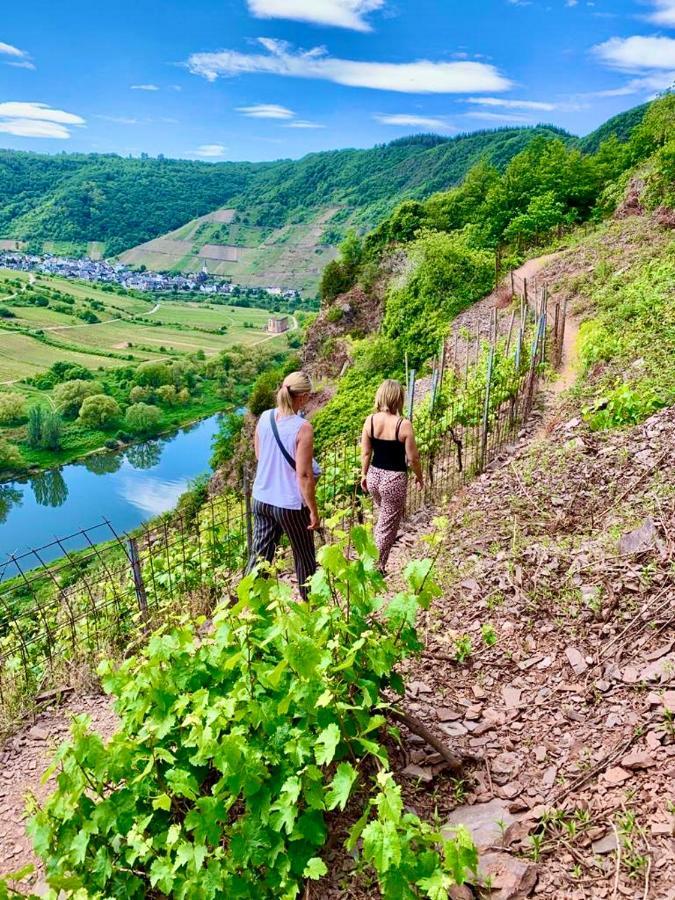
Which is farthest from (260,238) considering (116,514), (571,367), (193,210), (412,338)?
(571,367)

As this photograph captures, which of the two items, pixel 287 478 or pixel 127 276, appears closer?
pixel 287 478

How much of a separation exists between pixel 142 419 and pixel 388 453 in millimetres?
79741

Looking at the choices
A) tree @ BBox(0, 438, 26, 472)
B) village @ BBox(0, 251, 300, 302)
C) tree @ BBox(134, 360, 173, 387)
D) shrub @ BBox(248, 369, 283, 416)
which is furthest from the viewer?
village @ BBox(0, 251, 300, 302)

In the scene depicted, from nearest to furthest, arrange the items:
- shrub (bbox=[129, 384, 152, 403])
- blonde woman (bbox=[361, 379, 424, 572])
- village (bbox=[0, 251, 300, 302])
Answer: blonde woman (bbox=[361, 379, 424, 572])
shrub (bbox=[129, 384, 152, 403])
village (bbox=[0, 251, 300, 302])

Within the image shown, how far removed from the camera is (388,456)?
4.79m

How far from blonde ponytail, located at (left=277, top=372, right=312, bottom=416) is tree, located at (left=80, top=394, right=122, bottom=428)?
76.9 meters

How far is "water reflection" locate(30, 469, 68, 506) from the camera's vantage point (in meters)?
65.5

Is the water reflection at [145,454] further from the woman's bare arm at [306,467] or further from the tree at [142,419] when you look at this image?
the woman's bare arm at [306,467]

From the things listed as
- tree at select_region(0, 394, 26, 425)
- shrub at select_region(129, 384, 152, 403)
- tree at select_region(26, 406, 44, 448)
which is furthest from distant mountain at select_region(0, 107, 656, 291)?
tree at select_region(26, 406, 44, 448)

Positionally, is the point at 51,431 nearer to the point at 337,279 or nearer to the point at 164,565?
the point at 337,279

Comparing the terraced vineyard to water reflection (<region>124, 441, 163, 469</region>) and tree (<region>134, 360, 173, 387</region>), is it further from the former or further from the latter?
water reflection (<region>124, 441, 163, 469</region>)

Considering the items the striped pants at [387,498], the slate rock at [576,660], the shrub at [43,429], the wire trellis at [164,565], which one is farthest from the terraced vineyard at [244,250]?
the slate rock at [576,660]

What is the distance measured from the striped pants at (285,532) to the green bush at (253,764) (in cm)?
138

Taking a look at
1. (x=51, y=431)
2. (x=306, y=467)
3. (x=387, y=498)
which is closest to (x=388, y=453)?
(x=387, y=498)
